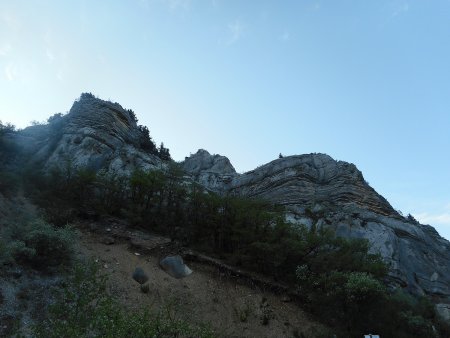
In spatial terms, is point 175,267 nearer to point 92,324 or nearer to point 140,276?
point 140,276

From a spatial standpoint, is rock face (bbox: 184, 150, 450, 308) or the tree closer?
rock face (bbox: 184, 150, 450, 308)

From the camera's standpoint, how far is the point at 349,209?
1235 inches

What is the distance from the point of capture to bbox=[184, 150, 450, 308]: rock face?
28.8 meters

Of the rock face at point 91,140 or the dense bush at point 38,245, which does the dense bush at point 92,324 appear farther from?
the rock face at point 91,140

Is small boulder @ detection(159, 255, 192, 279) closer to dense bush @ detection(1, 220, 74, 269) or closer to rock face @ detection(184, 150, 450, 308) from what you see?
dense bush @ detection(1, 220, 74, 269)

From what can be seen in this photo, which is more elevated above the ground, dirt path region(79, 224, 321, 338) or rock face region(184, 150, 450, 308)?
rock face region(184, 150, 450, 308)

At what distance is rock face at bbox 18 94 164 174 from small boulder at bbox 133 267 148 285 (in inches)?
562

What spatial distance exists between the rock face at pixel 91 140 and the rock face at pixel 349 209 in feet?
26.6

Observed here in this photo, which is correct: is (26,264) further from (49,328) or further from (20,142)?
(20,142)

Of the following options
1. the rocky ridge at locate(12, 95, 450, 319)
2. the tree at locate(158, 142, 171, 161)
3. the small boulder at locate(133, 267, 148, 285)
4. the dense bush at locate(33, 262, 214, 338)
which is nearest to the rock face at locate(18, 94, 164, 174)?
the rocky ridge at locate(12, 95, 450, 319)

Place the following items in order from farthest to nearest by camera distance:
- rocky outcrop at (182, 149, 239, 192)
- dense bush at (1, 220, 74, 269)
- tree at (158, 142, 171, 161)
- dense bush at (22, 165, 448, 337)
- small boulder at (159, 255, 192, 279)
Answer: tree at (158, 142, 171, 161) → rocky outcrop at (182, 149, 239, 192) → small boulder at (159, 255, 192, 279) → dense bush at (22, 165, 448, 337) → dense bush at (1, 220, 74, 269)

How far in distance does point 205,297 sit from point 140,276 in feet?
11.6

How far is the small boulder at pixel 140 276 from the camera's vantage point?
20.6m

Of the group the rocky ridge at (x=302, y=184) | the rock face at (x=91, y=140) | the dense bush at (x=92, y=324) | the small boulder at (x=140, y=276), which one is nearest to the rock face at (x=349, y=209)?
the rocky ridge at (x=302, y=184)
